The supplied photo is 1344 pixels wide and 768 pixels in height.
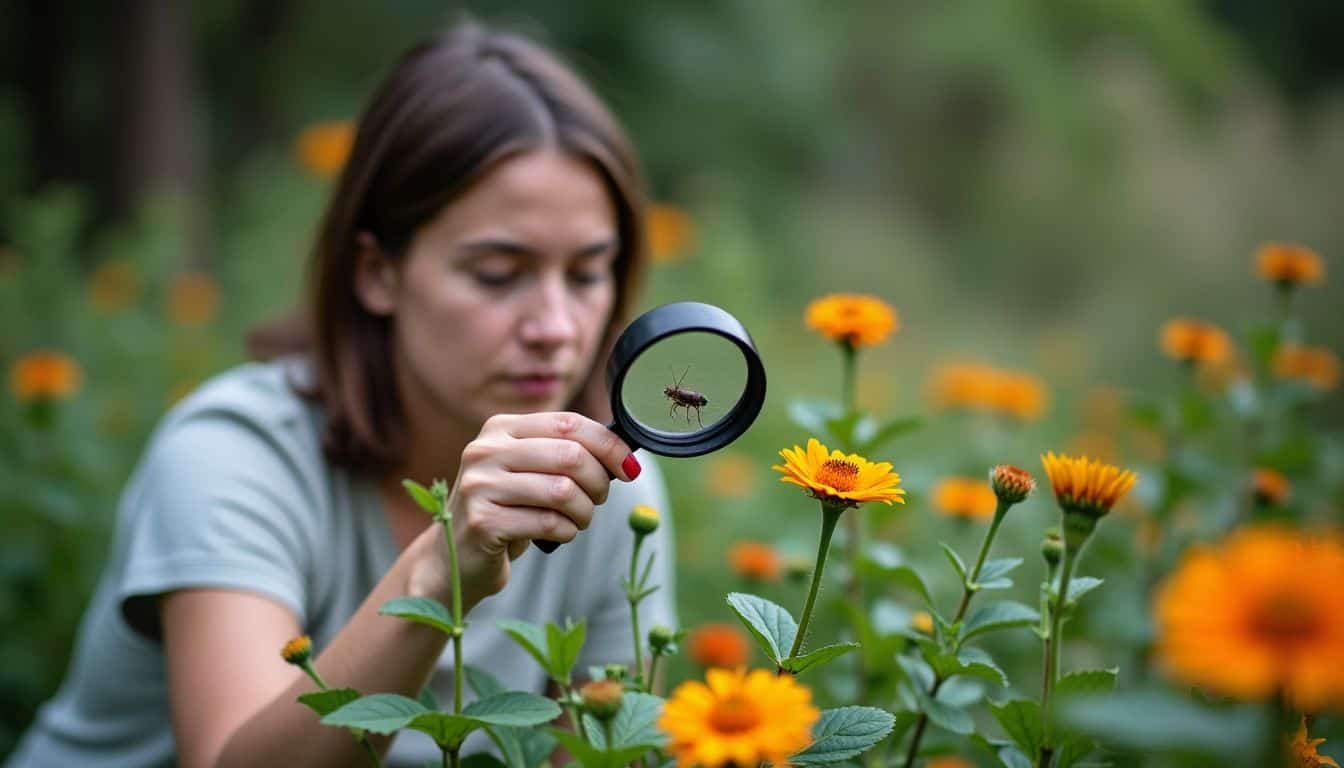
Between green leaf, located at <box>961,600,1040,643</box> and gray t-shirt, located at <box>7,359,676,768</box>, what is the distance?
681 mm

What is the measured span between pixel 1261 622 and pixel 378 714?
52 cm

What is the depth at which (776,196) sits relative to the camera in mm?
7000

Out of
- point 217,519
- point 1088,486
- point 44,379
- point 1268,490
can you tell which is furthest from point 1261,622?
point 44,379

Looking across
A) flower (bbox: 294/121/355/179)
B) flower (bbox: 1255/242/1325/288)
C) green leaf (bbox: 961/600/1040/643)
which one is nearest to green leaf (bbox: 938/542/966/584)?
green leaf (bbox: 961/600/1040/643)

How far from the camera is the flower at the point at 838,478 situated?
67 centimetres

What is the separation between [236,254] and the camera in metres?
4.04

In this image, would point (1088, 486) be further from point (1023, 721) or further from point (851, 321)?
point (851, 321)

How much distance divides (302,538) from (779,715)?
36.9 inches

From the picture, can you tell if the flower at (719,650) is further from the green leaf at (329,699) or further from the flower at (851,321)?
the green leaf at (329,699)


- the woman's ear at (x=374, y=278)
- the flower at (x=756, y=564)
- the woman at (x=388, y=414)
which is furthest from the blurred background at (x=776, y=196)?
the woman's ear at (x=374, y=278)

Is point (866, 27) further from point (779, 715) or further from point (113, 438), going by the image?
point (779, 715)

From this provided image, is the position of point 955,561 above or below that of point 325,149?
below

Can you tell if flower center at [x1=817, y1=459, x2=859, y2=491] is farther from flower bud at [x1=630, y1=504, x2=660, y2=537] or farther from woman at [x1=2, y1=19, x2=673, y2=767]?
woman at [x1=2, y1=19, x2=673, y2=767]

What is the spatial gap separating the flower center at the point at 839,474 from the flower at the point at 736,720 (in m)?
0.14
